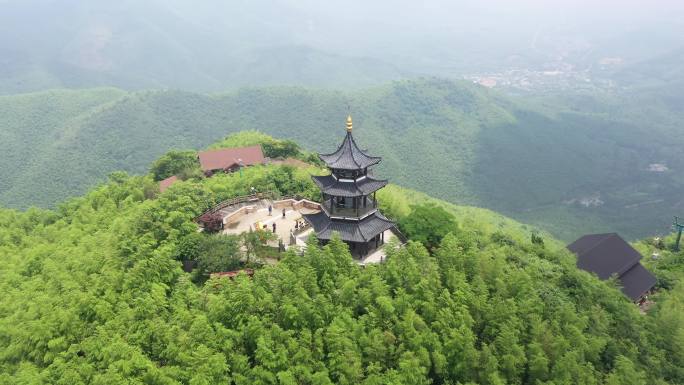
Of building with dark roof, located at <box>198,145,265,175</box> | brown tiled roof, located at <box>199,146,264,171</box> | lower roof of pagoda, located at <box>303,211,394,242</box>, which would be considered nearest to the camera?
lower roof of pagoda, located at <box>303,211,394,242</box>

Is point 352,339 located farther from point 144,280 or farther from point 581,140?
point 581,140

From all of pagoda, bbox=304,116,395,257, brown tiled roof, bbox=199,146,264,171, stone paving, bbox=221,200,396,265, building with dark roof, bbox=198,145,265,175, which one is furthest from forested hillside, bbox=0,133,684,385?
brown tiled roof, bbox=199,146,264,171

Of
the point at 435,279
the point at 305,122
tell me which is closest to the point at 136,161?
the point at 305,122

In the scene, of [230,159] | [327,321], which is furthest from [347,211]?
[230,159]

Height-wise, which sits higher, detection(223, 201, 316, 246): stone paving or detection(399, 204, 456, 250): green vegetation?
detection(399, 204, 456, 250): green vegetation

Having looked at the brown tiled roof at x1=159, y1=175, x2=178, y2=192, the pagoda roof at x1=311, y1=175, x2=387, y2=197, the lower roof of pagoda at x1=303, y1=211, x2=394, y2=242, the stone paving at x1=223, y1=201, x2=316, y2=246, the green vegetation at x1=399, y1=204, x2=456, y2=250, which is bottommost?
the brown tiled roof at x1=159, y1=175, x2=178, y2=192

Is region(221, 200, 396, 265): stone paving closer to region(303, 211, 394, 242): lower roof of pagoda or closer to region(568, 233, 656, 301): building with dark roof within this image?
region(303, 211, 394, 242): lower roof of pagoda
